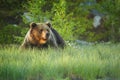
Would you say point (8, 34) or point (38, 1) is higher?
point (38, 1)

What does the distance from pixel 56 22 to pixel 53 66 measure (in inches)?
392

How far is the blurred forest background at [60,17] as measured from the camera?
16.8 metres

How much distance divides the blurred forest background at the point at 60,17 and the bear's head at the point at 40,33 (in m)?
4.71

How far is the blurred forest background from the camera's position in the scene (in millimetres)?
16828

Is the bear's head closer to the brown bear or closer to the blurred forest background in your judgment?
the brown bear

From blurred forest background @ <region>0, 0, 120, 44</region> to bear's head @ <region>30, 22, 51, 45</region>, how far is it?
15.5 ft

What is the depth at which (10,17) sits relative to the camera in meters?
21.2

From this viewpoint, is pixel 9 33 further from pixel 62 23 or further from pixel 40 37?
pixel 40 37

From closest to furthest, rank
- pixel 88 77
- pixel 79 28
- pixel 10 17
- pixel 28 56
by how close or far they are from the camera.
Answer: pixel 88 77 < pixel 28 56 < pixel 79 28 < pixel 10 17

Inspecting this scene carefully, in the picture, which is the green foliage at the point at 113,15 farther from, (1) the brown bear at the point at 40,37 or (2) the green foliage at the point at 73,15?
(1) the brown bear at the point at 40,37

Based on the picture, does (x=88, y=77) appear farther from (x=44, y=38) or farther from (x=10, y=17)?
(x=10, y=17)

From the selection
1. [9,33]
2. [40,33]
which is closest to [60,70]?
[40,33]

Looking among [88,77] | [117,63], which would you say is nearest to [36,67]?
[88,77]

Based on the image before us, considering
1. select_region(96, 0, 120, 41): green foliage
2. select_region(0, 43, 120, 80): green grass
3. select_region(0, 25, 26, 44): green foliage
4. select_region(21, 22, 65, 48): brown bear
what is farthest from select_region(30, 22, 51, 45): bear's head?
select_region(96, 0, 120, 41): green foliage
